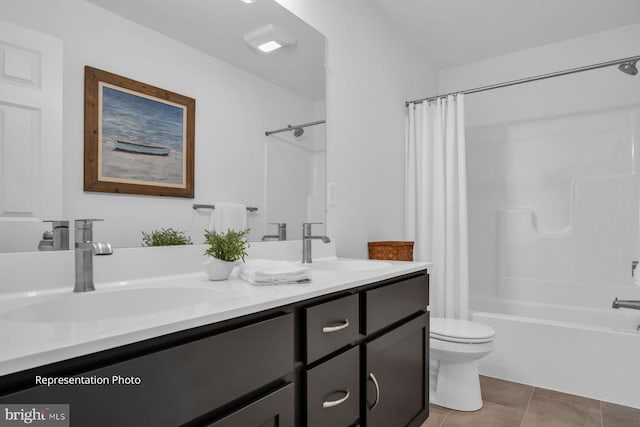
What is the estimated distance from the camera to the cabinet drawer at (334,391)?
3.35 ft

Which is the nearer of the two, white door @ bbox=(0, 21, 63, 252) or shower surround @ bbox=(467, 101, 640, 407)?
white door @ bbox=(0, 21, 63, 252)

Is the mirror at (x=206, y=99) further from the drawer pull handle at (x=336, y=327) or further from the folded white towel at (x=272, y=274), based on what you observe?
the drawer pull handle at (x=336, y=327)

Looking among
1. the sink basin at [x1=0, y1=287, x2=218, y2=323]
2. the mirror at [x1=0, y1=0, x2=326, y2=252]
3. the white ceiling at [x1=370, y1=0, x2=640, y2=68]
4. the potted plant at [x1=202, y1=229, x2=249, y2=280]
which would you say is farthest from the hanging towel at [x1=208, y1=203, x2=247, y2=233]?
the white ceiling at [x1=370, y1=0, x2=640, y2=68]

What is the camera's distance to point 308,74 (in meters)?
1.90

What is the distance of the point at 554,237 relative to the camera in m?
3.03

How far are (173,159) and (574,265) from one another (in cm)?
303

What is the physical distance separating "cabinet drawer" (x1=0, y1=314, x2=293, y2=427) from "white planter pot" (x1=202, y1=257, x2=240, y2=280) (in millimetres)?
384

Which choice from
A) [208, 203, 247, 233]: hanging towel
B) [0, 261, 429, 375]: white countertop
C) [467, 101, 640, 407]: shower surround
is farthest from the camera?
[467, 101, 640, 407]: shower surround

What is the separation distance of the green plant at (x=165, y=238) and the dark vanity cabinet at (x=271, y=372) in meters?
0.55

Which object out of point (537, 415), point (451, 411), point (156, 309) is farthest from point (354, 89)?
point (537, 415)

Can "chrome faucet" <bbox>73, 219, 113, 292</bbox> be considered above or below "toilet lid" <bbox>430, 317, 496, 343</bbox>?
above

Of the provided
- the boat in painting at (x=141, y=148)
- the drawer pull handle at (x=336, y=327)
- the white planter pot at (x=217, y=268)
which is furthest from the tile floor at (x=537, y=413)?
the boat in painting at (x=141, y=148)

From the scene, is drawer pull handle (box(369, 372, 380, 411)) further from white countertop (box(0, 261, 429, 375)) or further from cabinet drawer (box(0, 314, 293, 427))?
cabinet drawer (box(0, 314, 293, 427))

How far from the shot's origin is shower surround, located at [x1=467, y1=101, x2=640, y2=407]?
93.7 inches
